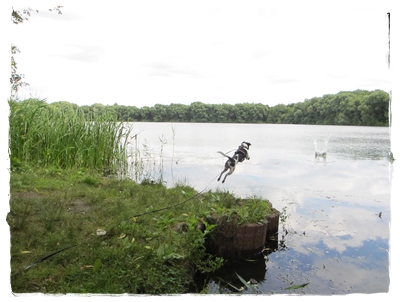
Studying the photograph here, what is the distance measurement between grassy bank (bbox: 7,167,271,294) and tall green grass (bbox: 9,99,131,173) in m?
1.29

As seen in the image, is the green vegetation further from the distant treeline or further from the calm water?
the distant treeline

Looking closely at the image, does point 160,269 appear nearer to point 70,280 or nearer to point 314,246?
point 70,280

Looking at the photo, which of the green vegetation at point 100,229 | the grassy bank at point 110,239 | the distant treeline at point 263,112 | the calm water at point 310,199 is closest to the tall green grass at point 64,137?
the green vegetation at point 100,229

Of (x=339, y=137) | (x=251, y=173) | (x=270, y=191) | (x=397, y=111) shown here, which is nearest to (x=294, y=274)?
(x=397, y=111)

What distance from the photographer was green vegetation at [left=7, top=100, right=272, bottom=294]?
1692 millimetres

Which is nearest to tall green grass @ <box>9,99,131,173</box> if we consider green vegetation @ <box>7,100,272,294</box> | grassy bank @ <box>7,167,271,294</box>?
green vegetation @ <box>7,100,272,294</box>

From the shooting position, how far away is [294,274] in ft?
8.87

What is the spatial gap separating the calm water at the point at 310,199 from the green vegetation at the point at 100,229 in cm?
45

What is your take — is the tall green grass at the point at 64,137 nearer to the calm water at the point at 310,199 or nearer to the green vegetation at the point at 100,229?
the green vegetation at the point at 100,229

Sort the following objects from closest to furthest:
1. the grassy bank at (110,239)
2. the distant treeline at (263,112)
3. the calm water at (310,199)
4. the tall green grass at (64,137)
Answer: the grassy bank at (110,239)
the calm water at (310,199)
the distant treeline at (263,112)
the tall green grass at (64,137)

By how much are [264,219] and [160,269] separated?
4.82 ft

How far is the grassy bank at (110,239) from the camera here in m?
1.66

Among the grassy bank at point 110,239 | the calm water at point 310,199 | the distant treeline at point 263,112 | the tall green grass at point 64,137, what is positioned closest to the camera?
the grassy bank at point 110,239

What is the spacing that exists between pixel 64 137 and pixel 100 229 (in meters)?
3.49
